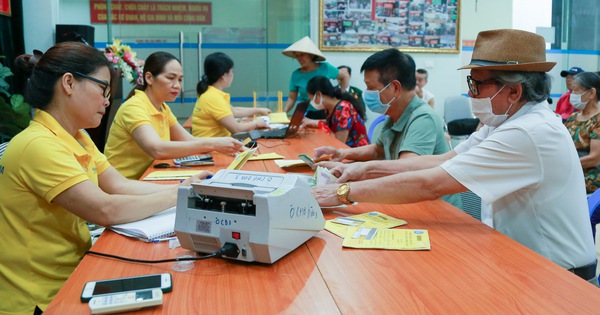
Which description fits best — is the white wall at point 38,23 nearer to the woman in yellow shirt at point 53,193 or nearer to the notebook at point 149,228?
the woman in yellow shirt at point 53,193

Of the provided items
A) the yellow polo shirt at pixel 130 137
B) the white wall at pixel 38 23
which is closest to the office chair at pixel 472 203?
the yellow polo shirt at pixel 130 137

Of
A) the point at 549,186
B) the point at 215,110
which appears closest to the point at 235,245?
the point at 549,186

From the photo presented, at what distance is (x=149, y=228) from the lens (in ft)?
5.43

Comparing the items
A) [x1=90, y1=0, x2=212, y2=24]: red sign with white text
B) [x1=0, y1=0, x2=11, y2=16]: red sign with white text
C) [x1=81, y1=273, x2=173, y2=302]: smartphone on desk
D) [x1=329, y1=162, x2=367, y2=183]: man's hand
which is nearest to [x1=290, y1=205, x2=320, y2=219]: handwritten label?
[x1=81, y1=273, x2=173, y2=302]: smartphone on desk

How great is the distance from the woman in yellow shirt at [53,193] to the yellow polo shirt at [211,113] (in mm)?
2427

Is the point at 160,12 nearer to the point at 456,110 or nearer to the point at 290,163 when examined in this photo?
the point at 456,110

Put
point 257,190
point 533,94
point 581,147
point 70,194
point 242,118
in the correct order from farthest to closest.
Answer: point 242,118 < point 581,147 < point 533,94 < point 70,194 < point 257,190

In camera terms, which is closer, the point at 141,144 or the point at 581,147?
the point at 141,144

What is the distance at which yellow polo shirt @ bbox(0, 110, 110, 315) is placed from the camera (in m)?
1.60

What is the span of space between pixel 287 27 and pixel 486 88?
549cm

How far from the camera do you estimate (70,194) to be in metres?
1.61

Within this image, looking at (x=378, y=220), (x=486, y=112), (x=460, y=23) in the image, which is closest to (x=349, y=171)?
(x=378, y=220)

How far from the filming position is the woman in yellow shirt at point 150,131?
2984 millimetres

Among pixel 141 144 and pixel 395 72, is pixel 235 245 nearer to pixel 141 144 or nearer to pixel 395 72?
pixel 395 72
